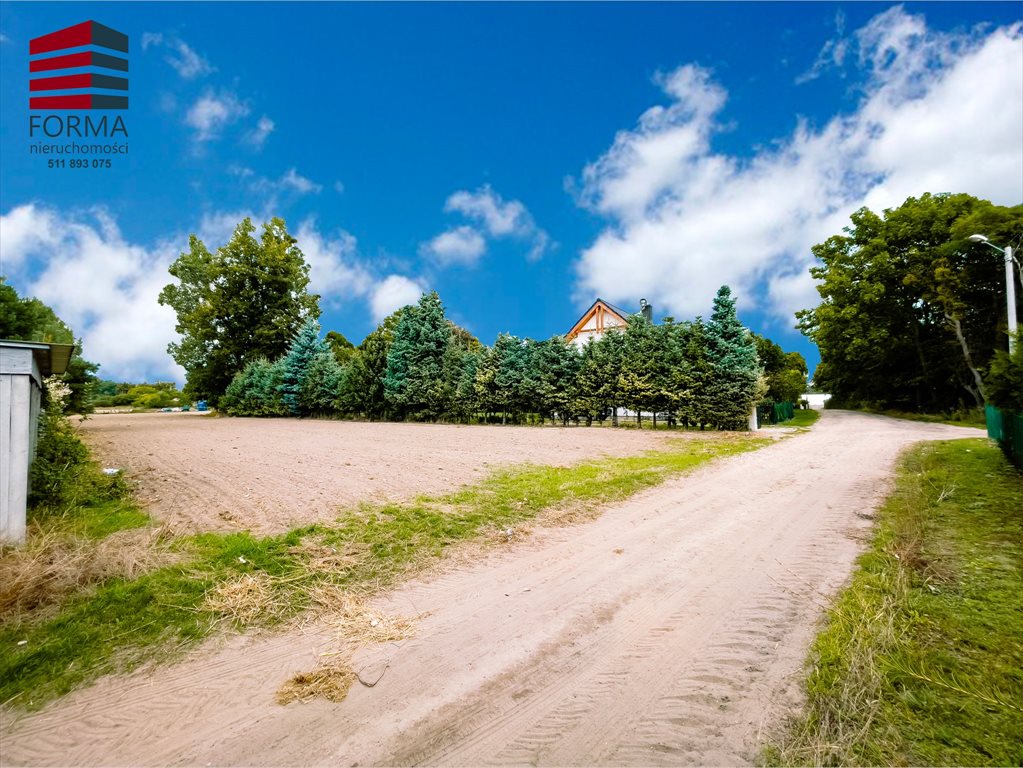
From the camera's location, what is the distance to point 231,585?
3.84m

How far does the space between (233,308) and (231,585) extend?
38973 millimetres

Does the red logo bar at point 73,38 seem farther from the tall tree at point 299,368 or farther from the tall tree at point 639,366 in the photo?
the tall tree at point 299,368

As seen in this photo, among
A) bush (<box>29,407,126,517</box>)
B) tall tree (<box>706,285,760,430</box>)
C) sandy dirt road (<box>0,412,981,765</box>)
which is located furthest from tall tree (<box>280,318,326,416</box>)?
sandy dirt road (<box>0,412,981,765</box>)

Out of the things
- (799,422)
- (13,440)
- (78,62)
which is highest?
(78,62)

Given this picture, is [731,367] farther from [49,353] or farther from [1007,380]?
Answer: [49,353]

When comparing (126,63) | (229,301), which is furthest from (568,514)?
(229,301)

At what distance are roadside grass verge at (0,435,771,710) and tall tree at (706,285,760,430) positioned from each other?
14645 mm

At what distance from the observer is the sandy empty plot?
616 cm

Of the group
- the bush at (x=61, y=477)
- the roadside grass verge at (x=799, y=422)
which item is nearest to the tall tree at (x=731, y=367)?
the roadside grass verge at (x=799, y=422)

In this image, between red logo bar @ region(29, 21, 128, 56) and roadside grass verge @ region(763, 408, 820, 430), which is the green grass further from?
red logo bar @ region(29, 21, 128, 56)

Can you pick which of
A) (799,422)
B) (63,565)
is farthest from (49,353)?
(799,422)

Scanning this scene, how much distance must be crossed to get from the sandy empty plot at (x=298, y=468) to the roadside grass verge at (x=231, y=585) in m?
0.80

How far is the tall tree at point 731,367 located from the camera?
1894 cm

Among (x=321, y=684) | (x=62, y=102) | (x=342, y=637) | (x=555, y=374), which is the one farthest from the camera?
(x=555, y=374)
